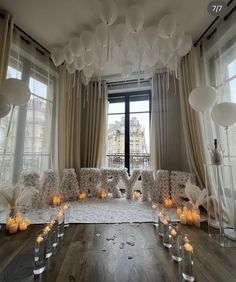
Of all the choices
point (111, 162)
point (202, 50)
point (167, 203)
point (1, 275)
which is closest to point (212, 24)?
point (202, 50)

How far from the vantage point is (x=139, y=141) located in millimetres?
3355

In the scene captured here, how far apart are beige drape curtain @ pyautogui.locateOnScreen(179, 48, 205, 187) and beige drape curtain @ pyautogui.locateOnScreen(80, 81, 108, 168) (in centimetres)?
158

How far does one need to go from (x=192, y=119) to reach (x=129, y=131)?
55.1 inches

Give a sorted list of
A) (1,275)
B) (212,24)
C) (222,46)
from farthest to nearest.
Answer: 1. (212,24)
2. (222,46)
3. (1,275)

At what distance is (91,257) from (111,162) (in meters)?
2.28

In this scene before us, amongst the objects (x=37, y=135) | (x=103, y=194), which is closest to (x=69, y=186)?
(x=103, y=194)

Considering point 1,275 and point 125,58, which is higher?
point 125,58

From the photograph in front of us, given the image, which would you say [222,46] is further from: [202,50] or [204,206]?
[204,206]

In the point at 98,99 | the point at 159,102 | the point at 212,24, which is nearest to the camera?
the point at 212,24

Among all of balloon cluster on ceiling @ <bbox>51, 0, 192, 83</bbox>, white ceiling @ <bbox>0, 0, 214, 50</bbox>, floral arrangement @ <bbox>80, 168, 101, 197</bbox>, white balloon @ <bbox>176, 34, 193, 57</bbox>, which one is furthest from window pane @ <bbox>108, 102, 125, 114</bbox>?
white balloon @ <bbox>176, 34, 193, 57</bbox>

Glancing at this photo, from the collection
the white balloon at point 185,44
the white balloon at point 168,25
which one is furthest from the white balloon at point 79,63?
the white balloon at point 185,44

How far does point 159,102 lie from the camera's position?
2.91 m

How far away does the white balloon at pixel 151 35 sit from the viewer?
1837 mm

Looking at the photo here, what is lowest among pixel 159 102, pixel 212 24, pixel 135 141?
pixel 135 141
